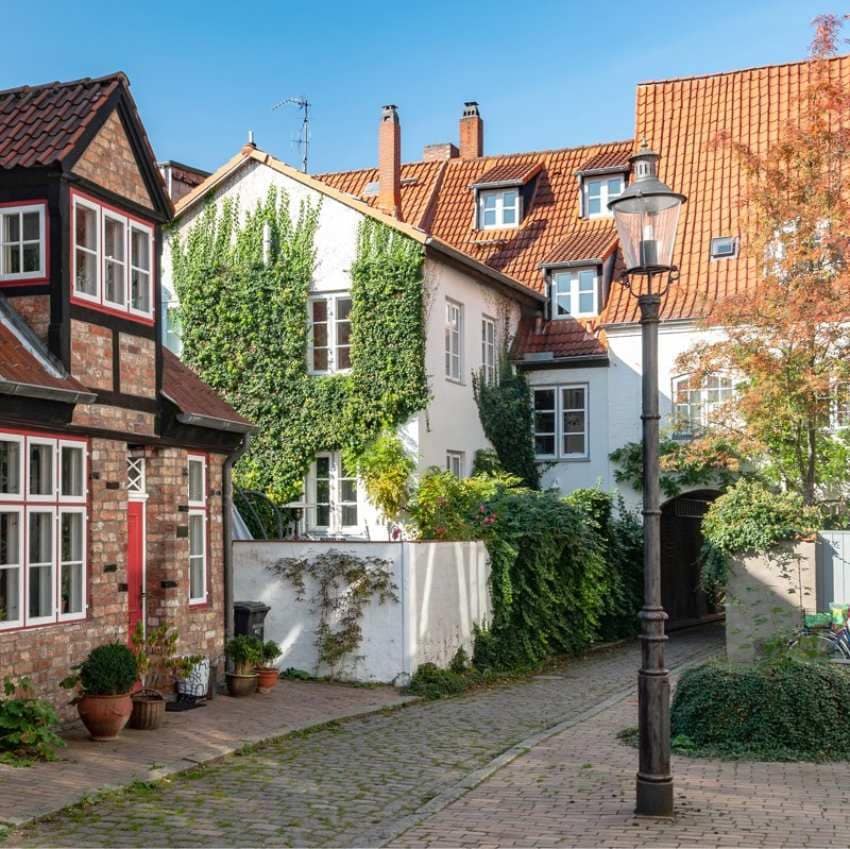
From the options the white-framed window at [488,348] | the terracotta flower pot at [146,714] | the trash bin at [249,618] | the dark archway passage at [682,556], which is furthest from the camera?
the dark archway passage at [682,556]

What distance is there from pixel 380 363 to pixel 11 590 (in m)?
13.0

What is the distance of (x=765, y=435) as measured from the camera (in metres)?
20.6

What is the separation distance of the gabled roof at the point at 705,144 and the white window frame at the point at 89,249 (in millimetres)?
15645

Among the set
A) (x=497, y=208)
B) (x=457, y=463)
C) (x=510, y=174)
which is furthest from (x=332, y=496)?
(x=510, y=174)

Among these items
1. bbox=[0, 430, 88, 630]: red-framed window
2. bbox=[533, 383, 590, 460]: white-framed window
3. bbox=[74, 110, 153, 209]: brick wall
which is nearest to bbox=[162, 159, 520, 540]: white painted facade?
bbox=[533, 383, 590, 460]: white-framed window

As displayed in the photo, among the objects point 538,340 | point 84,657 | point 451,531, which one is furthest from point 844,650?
point 538,340

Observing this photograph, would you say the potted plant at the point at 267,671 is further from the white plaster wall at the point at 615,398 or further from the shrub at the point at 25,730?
the white plaster wall at the point at 615,398

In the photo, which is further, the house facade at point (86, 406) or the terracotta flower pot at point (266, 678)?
the terracotta flower pot at point (266, 678)

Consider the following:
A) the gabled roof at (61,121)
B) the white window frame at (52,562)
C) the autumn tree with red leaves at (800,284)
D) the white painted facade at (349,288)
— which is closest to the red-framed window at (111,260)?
the gabled roof at (61,121)

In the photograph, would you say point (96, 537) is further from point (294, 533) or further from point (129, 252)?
point (294, 533)

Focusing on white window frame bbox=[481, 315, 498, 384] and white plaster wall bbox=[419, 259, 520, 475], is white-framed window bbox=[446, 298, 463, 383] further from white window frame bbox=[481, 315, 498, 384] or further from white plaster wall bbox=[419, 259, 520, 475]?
white window frame bbox=[481, 315, 498, 384]

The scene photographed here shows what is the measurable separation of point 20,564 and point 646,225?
21.5 ft

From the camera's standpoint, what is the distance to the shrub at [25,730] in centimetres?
1088

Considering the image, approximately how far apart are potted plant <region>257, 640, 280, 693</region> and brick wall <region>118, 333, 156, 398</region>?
345cm
